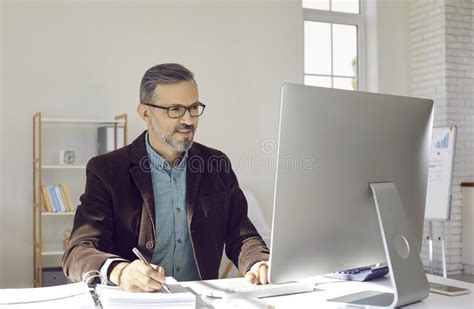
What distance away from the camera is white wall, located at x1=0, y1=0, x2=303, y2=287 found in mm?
4988

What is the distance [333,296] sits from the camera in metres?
1.77

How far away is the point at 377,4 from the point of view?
6582 mm

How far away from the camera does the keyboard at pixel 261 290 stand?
5.57ft

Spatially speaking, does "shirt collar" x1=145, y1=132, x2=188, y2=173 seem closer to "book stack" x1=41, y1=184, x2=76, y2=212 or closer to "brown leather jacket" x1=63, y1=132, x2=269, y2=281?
"brown leather jacket" x1=63, y1=132, x2=269, y2=281

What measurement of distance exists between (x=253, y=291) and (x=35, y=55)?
12.9 feet

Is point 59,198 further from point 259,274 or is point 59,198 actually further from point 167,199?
point 259,274

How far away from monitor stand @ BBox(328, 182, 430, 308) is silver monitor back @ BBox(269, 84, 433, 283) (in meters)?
0.03

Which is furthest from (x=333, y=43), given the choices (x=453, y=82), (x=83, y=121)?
(x=83, y=121)

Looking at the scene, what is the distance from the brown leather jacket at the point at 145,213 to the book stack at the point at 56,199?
268cm

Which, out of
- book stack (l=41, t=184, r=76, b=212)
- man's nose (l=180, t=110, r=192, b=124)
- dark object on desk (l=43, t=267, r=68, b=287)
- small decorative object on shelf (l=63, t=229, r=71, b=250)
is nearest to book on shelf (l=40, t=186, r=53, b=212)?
book stack (l=41, t=184, r=76, b=212)

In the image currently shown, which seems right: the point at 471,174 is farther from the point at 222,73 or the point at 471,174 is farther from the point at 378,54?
the point at 222,73

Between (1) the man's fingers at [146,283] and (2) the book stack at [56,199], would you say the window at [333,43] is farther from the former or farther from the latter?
(1) the man's fingers at [146,283]

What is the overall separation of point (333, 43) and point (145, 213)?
4814 mm

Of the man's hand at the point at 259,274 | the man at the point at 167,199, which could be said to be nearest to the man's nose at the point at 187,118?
the man at the point at 167,199
